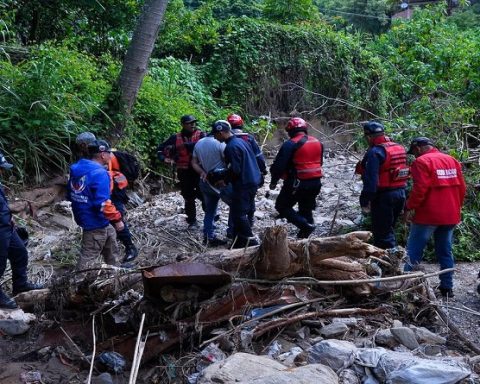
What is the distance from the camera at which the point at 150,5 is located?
9227mm

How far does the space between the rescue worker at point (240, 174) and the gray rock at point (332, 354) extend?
2.58 m

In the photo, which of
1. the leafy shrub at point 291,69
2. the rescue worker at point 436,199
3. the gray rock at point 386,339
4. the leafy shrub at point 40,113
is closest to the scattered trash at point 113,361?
the gray rock at point 386,339

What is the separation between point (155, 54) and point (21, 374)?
12.1 m

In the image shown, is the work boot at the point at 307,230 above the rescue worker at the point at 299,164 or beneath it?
beneath

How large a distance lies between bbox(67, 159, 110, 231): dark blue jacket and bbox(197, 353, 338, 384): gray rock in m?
2.40

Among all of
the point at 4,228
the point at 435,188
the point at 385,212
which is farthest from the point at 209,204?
the point at 435,188

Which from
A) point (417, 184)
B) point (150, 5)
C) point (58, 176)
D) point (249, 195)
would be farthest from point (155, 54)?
point (417, 184)

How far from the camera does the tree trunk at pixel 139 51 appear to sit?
9266mm

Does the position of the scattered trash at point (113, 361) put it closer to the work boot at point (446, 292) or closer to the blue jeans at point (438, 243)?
the blue jeans at point (438, 243)

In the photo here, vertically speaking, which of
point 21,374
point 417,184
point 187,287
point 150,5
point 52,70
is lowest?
point 21,374

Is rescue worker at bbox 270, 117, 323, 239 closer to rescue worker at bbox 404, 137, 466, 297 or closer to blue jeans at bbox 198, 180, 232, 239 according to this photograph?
blue jeans at bbox 198, 180, 232, 239

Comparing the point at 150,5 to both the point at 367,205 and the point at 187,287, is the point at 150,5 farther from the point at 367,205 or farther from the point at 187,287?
the point at 187,287

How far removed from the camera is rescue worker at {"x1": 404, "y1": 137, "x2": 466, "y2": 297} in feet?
18.8

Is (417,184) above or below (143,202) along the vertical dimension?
above
